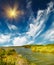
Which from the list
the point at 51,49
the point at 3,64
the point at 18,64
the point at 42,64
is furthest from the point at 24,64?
the point at 51,49

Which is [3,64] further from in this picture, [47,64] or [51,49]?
[51,49]

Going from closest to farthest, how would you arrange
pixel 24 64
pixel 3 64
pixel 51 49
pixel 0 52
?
pixel 3 64 < pixel 24 64 < pixel 0 52 < pixel 51 49

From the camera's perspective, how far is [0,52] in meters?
31.9

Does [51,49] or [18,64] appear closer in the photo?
[18,64]

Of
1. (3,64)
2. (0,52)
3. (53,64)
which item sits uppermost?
(0,52)

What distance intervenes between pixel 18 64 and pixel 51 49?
36.0 m

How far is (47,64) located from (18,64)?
28.5 ft

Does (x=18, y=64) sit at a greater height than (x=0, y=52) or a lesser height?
lesser

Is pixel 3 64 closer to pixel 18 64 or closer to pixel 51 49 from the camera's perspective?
pixel 18 64

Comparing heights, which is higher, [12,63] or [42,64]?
[42,64]

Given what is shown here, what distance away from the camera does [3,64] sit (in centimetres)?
1905

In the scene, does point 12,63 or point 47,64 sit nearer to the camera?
point 12,63

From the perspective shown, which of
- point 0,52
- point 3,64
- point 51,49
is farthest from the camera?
point 51,49

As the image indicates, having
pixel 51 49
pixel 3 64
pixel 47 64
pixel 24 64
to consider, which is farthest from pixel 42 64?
pixel 51 49
